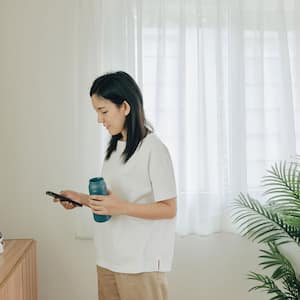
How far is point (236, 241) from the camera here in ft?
9.00

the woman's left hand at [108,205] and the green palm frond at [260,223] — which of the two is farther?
the green palm frond at [260,223]

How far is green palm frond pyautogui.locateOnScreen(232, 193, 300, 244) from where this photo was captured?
8.05 ft

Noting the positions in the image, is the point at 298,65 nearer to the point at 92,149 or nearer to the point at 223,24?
the point at 223,24

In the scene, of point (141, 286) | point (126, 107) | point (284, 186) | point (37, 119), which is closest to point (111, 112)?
point (126, 107)

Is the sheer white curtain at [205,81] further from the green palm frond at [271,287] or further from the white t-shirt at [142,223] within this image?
the white t-shirt at [142,223]

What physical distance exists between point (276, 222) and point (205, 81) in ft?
2.64

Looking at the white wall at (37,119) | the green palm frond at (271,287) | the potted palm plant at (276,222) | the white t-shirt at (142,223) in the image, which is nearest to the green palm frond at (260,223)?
the potted palm plant at (276,222)

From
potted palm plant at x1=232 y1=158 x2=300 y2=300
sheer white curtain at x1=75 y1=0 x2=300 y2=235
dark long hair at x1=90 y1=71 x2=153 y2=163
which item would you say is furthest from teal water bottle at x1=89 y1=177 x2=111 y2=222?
potted palm plant at x1=232 y1=158 x2=300 y2=300

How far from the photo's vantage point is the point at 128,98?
6.14ft

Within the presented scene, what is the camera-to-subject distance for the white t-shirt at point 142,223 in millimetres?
1843

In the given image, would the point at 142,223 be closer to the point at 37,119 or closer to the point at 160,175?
the point at 160,175

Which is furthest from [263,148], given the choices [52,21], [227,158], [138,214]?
[52,21]

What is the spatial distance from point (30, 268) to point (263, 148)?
134 centimetres

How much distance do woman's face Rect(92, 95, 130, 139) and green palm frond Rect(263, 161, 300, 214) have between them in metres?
0.90
